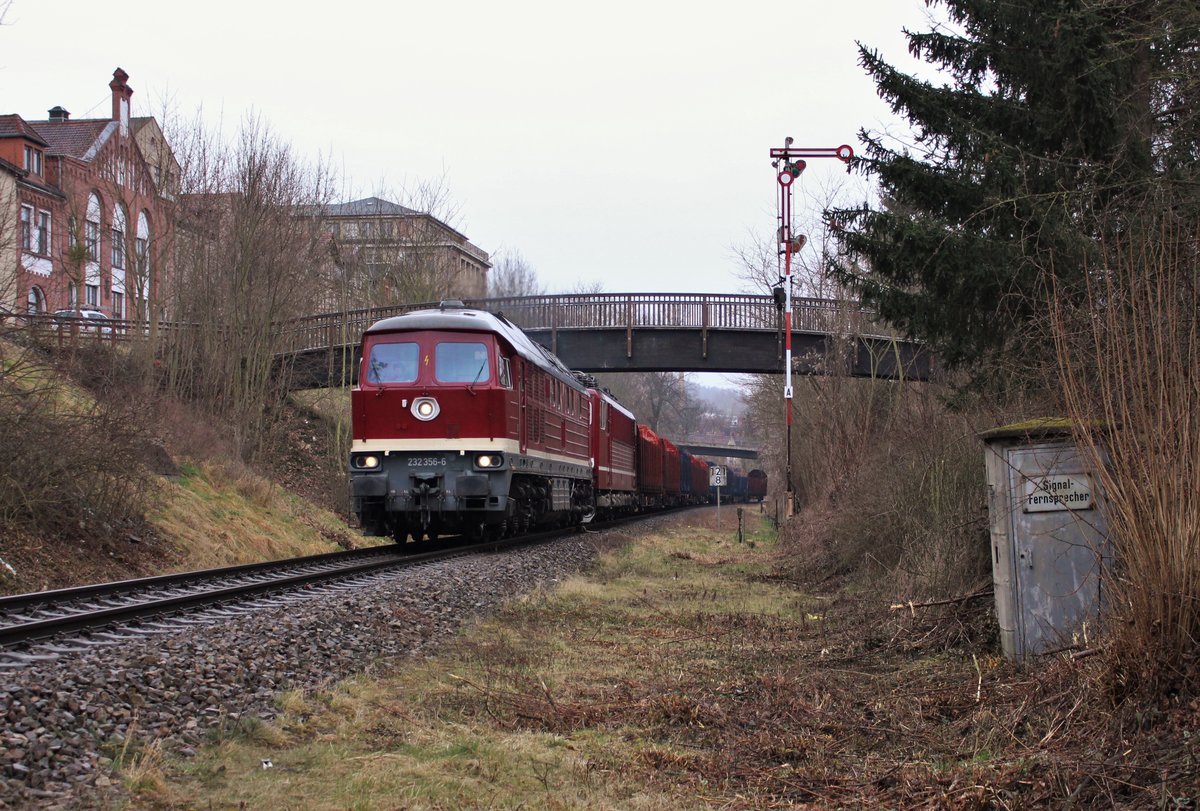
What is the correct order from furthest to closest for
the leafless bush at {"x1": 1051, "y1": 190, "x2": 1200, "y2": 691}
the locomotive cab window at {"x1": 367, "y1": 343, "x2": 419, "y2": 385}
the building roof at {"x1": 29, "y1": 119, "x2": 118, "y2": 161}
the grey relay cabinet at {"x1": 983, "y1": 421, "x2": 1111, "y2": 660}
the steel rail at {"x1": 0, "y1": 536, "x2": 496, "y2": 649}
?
1. the building roof at {"x1": 29, "y1": 119, "x2": 118, "y2": 161}
2. the locomotive cab window at {"x1": 367, "y1": 343, "x2": 419, "y2": 385}
3. the steel rail at {"x1": 0, "y1": 536, "x2": 496, "y2": 649}
4. the grey relay cabinet at {"x1": 983, "y1": 421, "x2": 1111, "y2": 660}
5. the leafless bush at {"x1": 1051, "y1": 190, "x2": 1200, "y2": 691}

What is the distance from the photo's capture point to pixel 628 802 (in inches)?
190

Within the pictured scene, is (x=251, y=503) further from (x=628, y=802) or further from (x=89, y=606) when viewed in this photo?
(x=628, y=802)

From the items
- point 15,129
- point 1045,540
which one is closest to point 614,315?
point 1045,540

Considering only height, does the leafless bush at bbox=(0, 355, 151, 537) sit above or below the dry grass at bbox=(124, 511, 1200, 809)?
above

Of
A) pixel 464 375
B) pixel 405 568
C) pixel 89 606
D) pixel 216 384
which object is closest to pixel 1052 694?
pixel 89 606

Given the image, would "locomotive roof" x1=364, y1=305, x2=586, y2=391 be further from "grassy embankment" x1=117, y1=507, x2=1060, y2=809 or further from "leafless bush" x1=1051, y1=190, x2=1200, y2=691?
"leafless bush" x1=1051, y1=190, x2=1200, y2=691

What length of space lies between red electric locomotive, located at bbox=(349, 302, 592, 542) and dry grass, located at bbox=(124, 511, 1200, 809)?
6.96m

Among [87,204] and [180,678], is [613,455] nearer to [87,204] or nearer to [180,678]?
[87,204]

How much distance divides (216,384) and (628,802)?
2299 cm

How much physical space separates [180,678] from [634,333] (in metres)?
25.2

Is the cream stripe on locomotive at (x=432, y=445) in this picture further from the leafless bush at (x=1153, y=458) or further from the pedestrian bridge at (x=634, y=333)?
the pedestrian bridge at (x=634, y=333)

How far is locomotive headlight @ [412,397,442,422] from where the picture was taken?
1647 cm

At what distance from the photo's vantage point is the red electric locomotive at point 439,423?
1627 cm

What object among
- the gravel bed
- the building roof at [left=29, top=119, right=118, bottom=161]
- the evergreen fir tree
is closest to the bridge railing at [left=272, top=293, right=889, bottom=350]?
the evergreen fir tree
